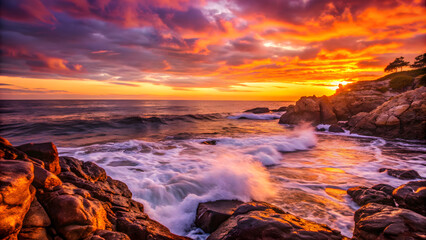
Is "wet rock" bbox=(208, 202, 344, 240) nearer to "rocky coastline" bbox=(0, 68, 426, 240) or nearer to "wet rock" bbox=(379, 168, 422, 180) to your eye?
"rocky coastline" bbox=(0, 68, 426, 240)

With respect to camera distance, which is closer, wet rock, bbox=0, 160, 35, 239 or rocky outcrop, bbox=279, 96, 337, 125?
wet rock, bbox=0, 160, 35, 239

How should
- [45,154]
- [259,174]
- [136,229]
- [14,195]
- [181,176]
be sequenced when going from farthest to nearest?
[259,174]
[181,176]
[45,154]
[136,229]
[14,195]

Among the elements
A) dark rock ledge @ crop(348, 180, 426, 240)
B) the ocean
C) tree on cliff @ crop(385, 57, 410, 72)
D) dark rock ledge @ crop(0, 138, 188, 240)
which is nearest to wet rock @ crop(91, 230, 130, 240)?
dark rock ledge @ crop(0, 138, 188, 240)

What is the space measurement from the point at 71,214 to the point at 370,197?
7204mm

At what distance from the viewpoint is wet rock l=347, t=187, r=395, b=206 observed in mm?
5347

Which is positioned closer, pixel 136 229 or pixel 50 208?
pixel 50 208

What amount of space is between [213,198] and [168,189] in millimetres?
1767

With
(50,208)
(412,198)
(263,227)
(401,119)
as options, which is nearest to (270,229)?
(263,227)

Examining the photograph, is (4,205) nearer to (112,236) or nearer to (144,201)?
(112,236)

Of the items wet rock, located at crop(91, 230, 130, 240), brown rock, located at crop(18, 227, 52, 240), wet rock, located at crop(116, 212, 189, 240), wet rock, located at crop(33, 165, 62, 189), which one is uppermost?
wet rock, located at crop(33, 165, 62, 189)

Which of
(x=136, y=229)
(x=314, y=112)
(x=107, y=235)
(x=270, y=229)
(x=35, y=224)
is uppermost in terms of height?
(x=314, y=112)

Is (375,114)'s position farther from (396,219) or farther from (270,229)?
→ (270,229)

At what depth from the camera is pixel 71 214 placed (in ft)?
9.54

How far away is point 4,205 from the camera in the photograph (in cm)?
235
